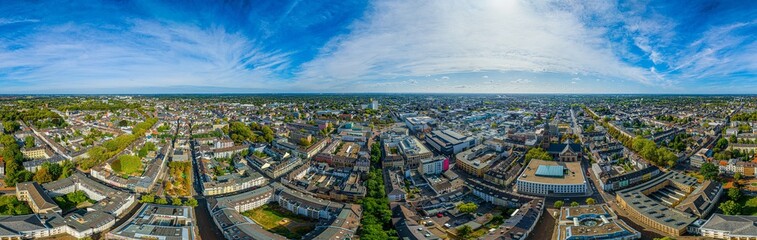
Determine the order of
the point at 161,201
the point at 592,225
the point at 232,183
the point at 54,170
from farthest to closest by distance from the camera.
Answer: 1. the point at 54,170
2. the point at 232,183
3. the point at 161,201
4. the point at 592,225

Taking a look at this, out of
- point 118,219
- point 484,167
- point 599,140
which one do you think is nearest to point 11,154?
point 118,219

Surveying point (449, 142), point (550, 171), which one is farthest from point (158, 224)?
point (449, 142)

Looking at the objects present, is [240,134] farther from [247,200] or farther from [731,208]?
[731,208]

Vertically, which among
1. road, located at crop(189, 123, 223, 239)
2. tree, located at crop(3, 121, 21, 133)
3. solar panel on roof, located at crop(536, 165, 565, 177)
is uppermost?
tree, located at crop(3, 121, 21, 133)

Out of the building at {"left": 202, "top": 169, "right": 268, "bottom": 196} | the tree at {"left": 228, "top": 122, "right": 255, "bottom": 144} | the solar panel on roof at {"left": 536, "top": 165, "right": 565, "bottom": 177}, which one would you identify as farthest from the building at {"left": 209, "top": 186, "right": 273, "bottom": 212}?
the tree at {"left": 228, "top": 122, "right": 255, "bottom": 144}

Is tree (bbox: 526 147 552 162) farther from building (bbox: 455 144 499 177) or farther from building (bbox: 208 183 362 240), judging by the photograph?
building (bbox: 208 183 362 240)

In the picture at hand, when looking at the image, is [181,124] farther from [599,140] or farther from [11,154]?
[599,140]
